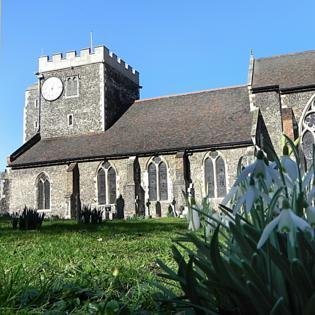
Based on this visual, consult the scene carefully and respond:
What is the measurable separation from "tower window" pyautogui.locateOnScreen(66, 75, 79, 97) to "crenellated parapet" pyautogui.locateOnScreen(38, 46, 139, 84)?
973 millimetres

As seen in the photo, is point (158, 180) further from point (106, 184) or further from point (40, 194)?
point (40, 194)

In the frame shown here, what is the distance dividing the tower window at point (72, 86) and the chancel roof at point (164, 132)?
3.22 metres

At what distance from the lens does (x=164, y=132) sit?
86.4 feet

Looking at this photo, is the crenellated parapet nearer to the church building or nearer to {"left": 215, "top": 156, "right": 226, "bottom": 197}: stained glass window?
the church building

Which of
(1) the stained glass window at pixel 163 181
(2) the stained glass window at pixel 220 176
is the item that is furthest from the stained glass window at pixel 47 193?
(2) the stained glass window at pixel 220 176

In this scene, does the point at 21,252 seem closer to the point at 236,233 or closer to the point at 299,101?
the point at 236,233

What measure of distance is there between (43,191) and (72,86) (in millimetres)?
7742

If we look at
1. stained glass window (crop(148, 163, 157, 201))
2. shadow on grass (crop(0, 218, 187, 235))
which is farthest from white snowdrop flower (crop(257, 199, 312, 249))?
stained glass window (crop(148, 163, 157, 201))

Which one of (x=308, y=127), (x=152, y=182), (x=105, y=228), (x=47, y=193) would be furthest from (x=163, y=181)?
(x=105, y=228)

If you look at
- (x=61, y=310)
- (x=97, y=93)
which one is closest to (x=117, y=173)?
(x=97, y=93)

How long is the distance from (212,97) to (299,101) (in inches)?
228

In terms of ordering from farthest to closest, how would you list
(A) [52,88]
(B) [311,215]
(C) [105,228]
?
(A) [52,88] < (C) [105,228] < (B) [311,215]

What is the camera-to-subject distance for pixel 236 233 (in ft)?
6.37

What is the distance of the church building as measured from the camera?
24.3 meters
